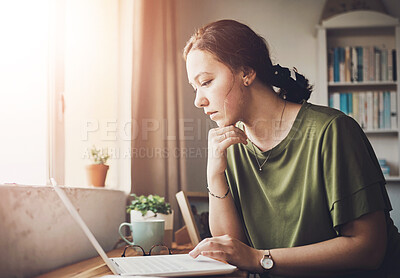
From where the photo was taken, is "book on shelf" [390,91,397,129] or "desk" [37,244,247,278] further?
"book on shelf" [390,91,397,129]

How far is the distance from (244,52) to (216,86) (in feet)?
0.44

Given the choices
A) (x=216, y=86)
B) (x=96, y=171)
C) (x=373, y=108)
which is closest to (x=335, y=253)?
(x=216, y=86)

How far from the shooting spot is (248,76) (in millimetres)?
1273

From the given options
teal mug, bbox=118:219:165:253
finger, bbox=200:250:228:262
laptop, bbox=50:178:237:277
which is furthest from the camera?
teal mug, bbox=118:219:165:253

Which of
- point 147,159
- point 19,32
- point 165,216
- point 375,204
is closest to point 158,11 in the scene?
point 147,159

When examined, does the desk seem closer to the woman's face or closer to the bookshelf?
the woman's face

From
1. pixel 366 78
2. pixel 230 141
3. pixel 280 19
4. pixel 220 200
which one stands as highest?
pixel 280 19

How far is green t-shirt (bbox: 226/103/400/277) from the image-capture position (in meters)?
1.04

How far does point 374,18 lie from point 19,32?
2360mm

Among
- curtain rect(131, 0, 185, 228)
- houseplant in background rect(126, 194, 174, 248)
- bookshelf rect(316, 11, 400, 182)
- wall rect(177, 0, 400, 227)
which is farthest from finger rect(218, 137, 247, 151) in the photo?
wall rect(177, 0, 400, 227)

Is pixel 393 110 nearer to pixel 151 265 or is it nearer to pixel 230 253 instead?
pixel 230 253

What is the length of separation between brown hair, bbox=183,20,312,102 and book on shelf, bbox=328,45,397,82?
174cm

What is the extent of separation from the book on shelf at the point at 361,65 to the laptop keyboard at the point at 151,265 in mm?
2265

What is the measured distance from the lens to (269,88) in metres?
1.32
